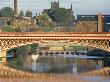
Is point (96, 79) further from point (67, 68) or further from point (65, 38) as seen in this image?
point (67, 68)

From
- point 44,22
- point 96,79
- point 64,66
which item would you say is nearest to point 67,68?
point 64,66

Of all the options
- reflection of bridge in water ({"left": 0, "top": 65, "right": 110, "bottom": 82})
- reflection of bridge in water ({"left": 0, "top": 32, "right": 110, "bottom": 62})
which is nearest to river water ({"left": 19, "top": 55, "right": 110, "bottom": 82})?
reflection of bridge in water ({"left": 0, "top": 65, "right": 110, "bottom": 82})

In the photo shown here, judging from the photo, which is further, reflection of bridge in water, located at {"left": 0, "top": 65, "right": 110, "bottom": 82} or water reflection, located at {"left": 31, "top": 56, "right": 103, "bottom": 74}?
water reflection, located at {"left": 31, "top": 56, "right": 103, "bottom": 74}

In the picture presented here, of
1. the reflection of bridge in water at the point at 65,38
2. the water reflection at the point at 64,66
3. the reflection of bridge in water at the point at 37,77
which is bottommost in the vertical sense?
the water reflection at the point at 64,66

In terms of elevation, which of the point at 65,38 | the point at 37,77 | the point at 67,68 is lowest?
the point at 67,68

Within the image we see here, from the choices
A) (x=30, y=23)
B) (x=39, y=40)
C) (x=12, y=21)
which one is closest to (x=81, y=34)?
(x=39, y=40)

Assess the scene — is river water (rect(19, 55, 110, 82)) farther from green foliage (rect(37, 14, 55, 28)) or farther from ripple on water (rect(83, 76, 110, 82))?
A: green foliage (rect(37, 14, 55, 28))

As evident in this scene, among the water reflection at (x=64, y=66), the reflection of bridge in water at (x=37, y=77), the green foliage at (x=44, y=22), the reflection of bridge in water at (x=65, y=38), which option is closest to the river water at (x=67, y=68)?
the water reflection at (x=64, y=66)

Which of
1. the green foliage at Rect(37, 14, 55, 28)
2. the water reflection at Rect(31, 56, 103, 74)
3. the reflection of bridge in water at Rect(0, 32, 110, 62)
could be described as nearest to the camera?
the water reflection at Rect(31, 56, 103, 74)

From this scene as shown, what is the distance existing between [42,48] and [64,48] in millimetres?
8101

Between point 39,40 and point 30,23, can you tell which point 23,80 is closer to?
point 39,40

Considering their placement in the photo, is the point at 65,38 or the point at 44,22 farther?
the point at 44,22

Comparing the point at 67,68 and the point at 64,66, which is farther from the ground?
the point at 67,68

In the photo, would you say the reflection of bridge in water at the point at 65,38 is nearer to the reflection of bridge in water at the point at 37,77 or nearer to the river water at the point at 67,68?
the river water at the point at 67,68
